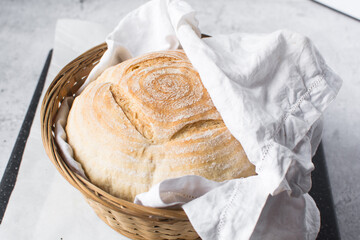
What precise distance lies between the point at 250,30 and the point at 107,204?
→ 1.18 m

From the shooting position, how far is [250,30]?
1.67m

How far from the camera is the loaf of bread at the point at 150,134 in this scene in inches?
30.0

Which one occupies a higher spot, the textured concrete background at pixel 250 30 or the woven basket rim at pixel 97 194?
the woven basket rim at pixel 97 194

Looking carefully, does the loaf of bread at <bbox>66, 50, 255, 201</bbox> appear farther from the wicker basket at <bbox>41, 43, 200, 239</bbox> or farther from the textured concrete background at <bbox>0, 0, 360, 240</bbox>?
the textured concrete background at <bbox>0, 0, 360, 240</bbox>

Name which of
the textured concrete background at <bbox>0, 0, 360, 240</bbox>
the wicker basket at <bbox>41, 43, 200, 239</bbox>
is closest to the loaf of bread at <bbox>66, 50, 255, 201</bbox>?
the wicker basket at <bbox>41, 43, 200, 239</bbox>

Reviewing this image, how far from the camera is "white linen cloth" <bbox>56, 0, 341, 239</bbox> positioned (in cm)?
69

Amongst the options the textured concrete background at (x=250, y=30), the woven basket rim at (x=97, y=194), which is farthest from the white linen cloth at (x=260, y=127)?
the textured concrete background at (x=250, y=30)

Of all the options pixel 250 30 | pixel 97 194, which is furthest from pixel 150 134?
pixel 250 30

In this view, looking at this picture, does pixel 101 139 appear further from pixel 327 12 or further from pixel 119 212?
pixel 327 12

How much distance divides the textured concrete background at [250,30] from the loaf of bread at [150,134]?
479mm

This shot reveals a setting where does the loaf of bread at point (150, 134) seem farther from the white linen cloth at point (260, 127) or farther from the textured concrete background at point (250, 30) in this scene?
the textured concrete background at point (250, 30)

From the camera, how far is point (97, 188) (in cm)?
71

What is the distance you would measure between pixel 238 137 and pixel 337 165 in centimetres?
59

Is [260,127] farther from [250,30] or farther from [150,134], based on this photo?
[250,30]
